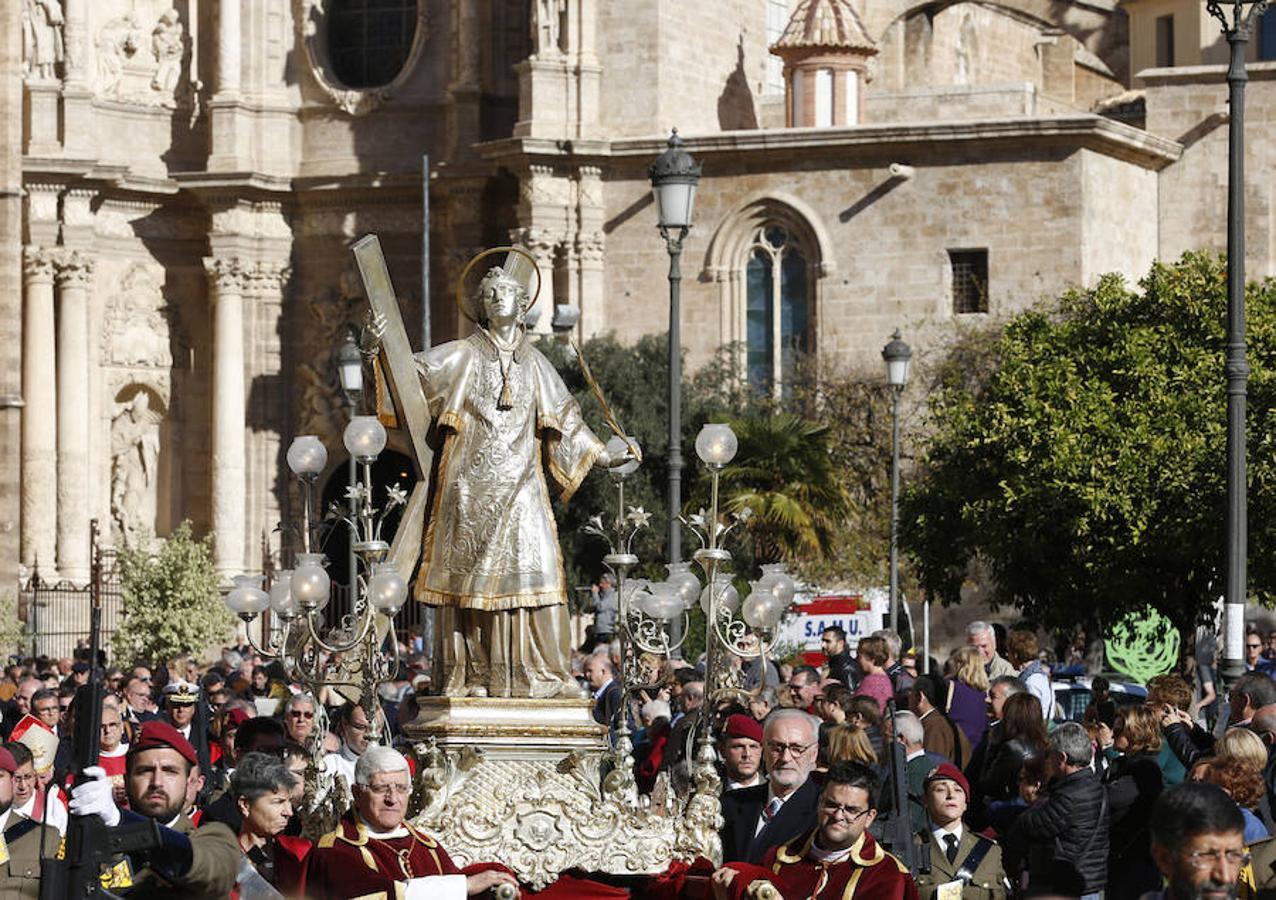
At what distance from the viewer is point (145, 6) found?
45469mm

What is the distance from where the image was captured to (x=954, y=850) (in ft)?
36.0

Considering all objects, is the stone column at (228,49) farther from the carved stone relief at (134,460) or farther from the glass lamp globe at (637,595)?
the glass lamp globe at (637,595)

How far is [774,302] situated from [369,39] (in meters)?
8.43

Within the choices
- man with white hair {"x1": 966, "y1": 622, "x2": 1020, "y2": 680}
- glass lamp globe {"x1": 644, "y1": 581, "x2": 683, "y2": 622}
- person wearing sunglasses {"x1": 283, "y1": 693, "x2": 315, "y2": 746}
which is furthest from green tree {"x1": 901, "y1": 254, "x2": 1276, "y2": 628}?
person wearing sunglasses {"x1": 283, "y1": 693, "x2": 315, "y2": 746}

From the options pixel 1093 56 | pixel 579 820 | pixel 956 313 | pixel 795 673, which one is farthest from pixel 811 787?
pixel 1093 56

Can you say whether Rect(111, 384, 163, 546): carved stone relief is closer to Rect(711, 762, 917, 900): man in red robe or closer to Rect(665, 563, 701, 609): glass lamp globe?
Rect(665, 563, 701, 609): glass lamp globe

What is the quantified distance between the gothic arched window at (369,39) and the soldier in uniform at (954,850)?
116 ft

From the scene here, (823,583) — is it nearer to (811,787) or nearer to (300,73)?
(300,73)

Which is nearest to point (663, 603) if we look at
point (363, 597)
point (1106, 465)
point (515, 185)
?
point (363, 597)

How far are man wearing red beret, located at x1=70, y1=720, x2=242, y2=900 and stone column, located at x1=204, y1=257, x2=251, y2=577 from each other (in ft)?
114

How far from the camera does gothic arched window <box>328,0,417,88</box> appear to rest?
45656mm

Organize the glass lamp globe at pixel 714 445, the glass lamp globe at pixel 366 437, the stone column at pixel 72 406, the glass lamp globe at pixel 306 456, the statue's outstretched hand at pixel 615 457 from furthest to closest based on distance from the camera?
the stone column at pixel 72 406, the glass lamp globe at pixel 306 456, the statue's outstretched hand at pixel 615 457, the glass lamp globe at pixel 366 437, the glass lamp globe at pixel 714 445

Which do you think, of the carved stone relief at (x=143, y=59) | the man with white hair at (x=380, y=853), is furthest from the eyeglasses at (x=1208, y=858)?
the carved stone relief at (x=143, y=59)

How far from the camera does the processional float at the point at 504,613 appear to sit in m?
13.2
